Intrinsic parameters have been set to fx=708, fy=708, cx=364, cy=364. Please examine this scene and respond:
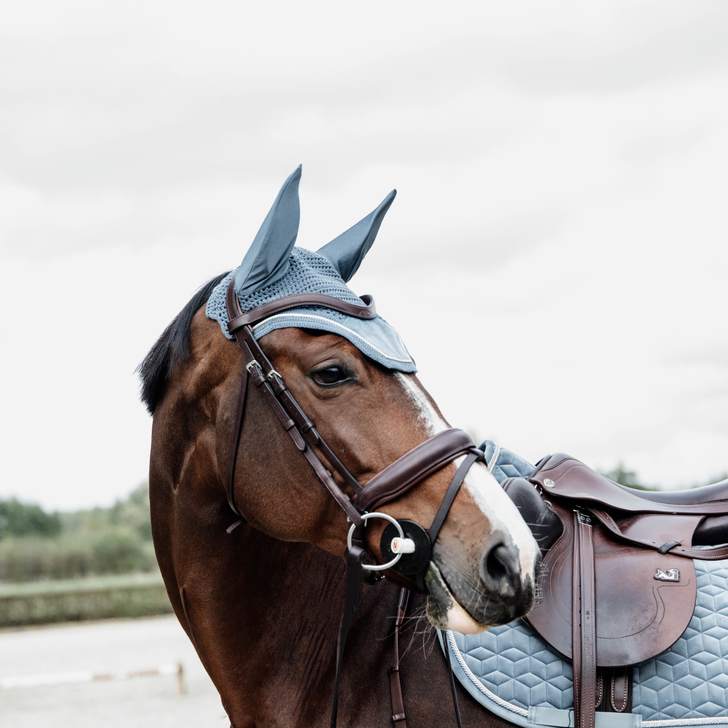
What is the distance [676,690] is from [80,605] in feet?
78.3

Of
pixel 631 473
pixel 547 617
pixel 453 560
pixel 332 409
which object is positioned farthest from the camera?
pixel 631 473

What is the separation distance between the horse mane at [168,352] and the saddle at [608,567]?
4.22ft

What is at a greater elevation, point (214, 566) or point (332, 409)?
point (332, 409)


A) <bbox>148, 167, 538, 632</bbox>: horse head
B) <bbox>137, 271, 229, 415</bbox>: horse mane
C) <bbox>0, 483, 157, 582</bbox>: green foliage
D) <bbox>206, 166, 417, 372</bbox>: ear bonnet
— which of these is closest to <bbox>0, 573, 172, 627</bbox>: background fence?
<bbox>0, 483, 157, 582</bbox>: green foliage

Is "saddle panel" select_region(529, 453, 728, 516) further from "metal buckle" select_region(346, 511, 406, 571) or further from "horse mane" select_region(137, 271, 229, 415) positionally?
"horse mane" select_region(137, 271, 229, 415)

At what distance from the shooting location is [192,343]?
8.52 feet

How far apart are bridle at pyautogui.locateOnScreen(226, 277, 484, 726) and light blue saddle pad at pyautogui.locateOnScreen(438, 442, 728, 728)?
0.49 m

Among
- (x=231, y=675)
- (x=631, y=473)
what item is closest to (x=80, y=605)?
(x=631, y=473)

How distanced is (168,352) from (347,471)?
0.95 meters

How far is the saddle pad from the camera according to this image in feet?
7.43

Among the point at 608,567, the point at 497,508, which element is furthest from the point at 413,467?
the point at 608,567

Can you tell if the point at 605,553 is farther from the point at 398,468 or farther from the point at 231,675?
the point at 231,675

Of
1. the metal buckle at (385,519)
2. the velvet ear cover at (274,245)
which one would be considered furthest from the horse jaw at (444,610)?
the velvet ear cover at (274,245)

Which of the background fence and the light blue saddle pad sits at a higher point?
the light blue saddle pad
